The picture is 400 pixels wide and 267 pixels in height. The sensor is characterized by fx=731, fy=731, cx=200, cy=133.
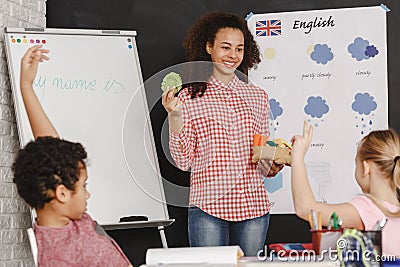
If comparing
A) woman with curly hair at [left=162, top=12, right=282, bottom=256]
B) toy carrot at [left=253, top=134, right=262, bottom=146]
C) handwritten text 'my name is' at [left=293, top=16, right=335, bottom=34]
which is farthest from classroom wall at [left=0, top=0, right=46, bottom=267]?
handwritten text 'my name is' at [left=293, top=16, right=335, bottom=34]

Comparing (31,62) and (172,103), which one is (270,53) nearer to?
(172,103)

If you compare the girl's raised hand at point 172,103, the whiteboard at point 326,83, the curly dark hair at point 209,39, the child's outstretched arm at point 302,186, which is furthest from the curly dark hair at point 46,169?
the whiteboard at point 326,83

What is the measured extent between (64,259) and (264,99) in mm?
1703

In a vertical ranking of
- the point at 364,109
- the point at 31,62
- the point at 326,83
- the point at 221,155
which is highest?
the point at 31,62

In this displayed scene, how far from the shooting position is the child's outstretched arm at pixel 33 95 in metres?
2.67

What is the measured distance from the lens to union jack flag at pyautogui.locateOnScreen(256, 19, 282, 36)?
12.6 feet

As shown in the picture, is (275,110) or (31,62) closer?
(31,62)

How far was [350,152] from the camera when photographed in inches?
146

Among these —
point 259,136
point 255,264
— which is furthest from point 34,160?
point 259,136

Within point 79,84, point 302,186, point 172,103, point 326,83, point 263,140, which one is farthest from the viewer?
point 326,83

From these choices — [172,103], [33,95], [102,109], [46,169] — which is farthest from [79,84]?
[46,169]

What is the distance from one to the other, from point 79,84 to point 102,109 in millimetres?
168

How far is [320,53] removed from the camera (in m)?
3.79

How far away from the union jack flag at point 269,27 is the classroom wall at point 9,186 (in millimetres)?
1251
